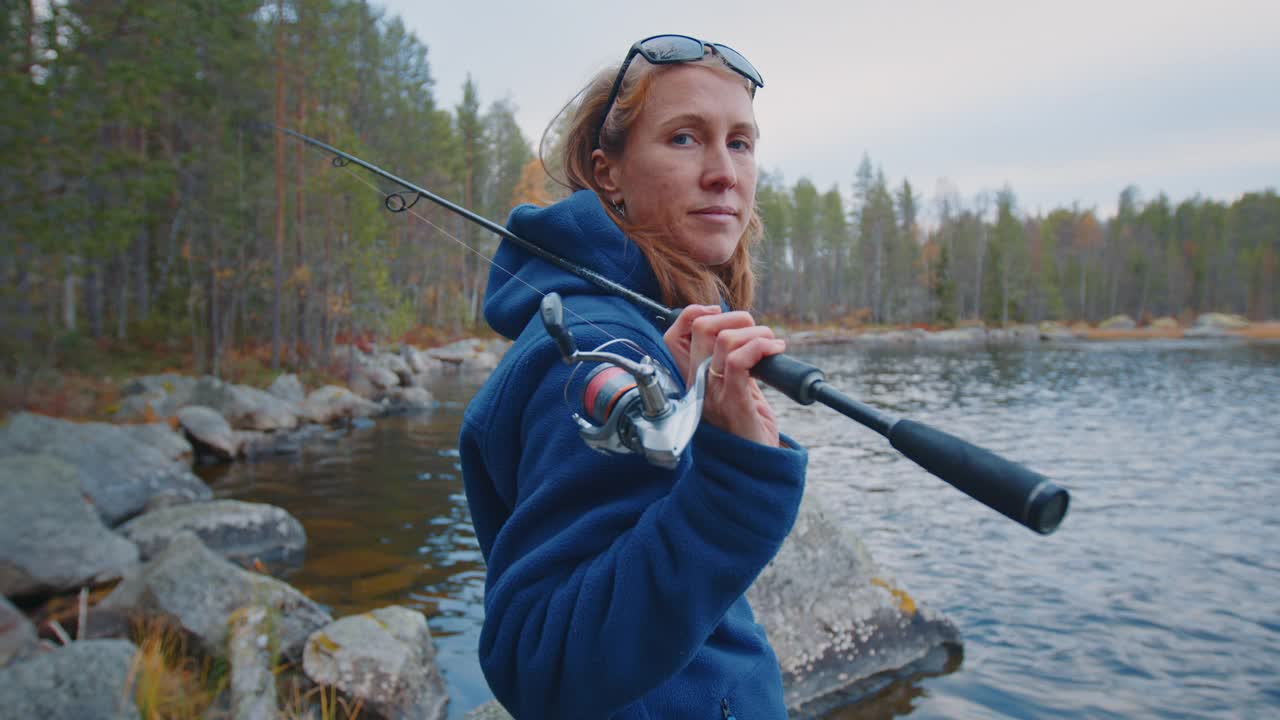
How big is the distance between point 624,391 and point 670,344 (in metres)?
0.26

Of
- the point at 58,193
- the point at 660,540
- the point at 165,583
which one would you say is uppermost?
the point at 58,193

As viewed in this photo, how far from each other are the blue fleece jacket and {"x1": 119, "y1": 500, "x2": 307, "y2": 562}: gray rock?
358 inches

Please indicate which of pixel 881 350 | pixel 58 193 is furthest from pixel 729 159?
pixel 881 350

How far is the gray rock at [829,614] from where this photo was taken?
6.39 m

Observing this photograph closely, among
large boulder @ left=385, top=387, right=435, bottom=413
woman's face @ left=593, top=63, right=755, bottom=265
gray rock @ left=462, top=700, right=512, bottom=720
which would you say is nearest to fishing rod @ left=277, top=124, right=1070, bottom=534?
woman's face @ left=593, top=63, right=755, bottom=265

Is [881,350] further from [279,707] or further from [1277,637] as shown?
[279,707]

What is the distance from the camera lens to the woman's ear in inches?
83.4

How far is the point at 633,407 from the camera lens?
1324mm

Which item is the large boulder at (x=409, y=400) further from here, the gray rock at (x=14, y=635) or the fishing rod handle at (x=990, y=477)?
the fishing rod handle at (x=990, y=477)

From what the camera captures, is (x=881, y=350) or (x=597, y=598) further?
(x=881, y=350)

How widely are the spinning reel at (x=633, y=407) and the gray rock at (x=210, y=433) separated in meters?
17.1

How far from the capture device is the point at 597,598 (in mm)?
1375

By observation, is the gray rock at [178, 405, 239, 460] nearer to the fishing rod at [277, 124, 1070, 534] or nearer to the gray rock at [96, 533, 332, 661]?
the gray rock at [96, 533, 332, 661]

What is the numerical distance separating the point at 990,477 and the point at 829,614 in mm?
5838
